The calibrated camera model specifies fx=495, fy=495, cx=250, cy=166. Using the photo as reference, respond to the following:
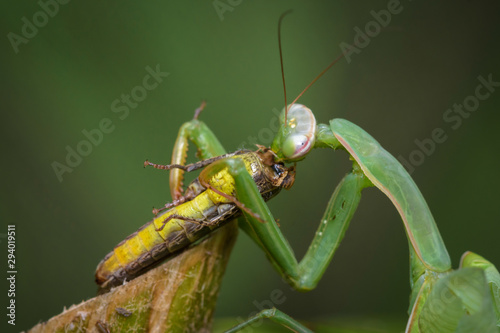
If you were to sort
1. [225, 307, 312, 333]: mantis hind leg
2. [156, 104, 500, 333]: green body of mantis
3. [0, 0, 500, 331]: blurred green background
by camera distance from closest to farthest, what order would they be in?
[156, 104, 500, 333]: green body of mantis, [225, 307, 312, 333]: mantis hind leg, [0, 0, 500, 331]: blurred green background

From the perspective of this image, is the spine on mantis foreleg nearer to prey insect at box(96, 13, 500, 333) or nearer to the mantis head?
prey insect at box(96, 13, 500, 333)

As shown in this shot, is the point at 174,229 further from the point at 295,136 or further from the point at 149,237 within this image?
the point at 295,136

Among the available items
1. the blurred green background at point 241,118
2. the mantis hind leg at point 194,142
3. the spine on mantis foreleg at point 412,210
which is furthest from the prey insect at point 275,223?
the blurred green background at point 241,118

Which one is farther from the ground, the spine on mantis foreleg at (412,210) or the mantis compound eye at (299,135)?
the mantis compound eye at (299,135)

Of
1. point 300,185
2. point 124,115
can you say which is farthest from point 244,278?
point 124,115

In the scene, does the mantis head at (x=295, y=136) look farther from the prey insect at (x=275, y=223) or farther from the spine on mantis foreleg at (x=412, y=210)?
the spine on mantis foreleg at (x=412, y=210)

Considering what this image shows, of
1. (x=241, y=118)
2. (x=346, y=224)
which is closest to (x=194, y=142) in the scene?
(x=241, y=118)

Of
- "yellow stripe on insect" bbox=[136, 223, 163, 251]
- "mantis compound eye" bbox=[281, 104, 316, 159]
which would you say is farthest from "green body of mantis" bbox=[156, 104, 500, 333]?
"yellow stripe on insect" bbox=[136, 223, 163, 251]

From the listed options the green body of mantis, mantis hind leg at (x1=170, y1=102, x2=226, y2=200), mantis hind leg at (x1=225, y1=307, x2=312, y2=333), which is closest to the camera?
the green body of mantis

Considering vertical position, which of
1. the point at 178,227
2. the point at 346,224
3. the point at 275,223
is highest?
the point at 178,227
